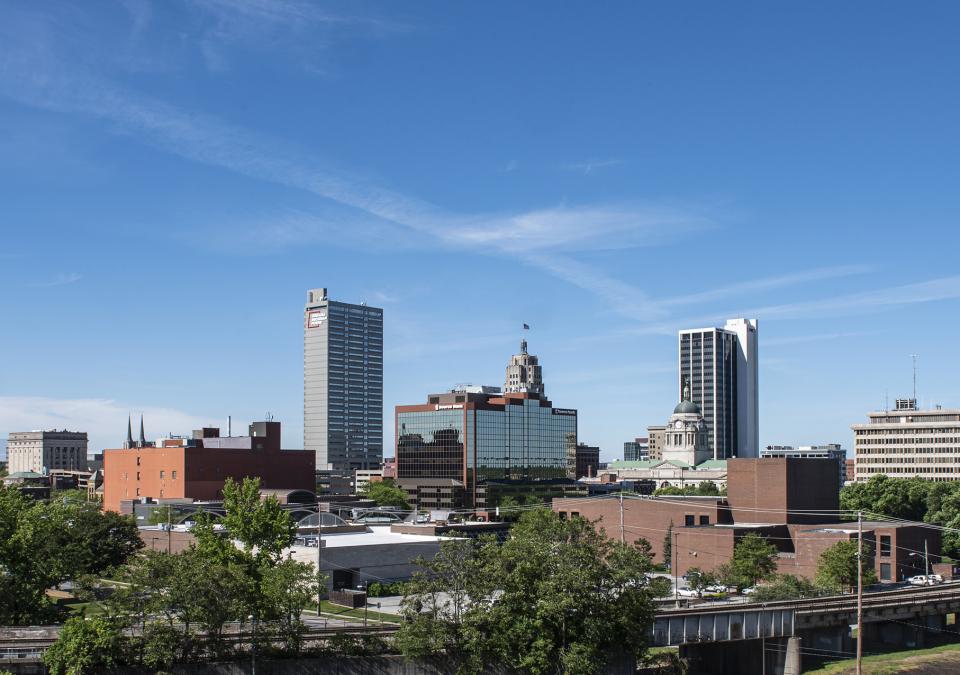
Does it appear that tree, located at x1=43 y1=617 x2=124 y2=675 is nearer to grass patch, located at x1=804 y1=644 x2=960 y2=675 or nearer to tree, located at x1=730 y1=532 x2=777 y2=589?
grass patch, located at x1=804 y1=644 x2=960 y2=675

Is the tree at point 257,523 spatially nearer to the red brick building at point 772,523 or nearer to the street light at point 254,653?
the street light at point 254,653

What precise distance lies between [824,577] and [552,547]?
45988 mm

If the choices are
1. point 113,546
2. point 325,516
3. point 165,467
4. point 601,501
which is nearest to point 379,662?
point 113,546

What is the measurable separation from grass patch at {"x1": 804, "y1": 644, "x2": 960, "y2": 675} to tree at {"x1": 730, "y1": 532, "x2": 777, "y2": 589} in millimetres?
20938

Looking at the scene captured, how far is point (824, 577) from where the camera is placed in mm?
96438

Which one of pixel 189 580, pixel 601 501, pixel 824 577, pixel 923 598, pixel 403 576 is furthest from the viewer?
pixel 601 501

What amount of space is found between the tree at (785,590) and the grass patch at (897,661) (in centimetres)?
979

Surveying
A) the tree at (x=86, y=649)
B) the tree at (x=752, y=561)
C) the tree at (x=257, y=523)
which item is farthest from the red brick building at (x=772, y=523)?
the tree at (x=86, y=649)

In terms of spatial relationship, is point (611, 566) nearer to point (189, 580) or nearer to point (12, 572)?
point (189, 580)

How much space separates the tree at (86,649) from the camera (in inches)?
2126

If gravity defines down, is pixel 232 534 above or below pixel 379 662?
above

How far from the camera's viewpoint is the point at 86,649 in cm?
5428

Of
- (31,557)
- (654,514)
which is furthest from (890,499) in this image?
(31,557)

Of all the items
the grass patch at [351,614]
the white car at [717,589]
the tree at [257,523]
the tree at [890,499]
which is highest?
the tree at [257,523]
